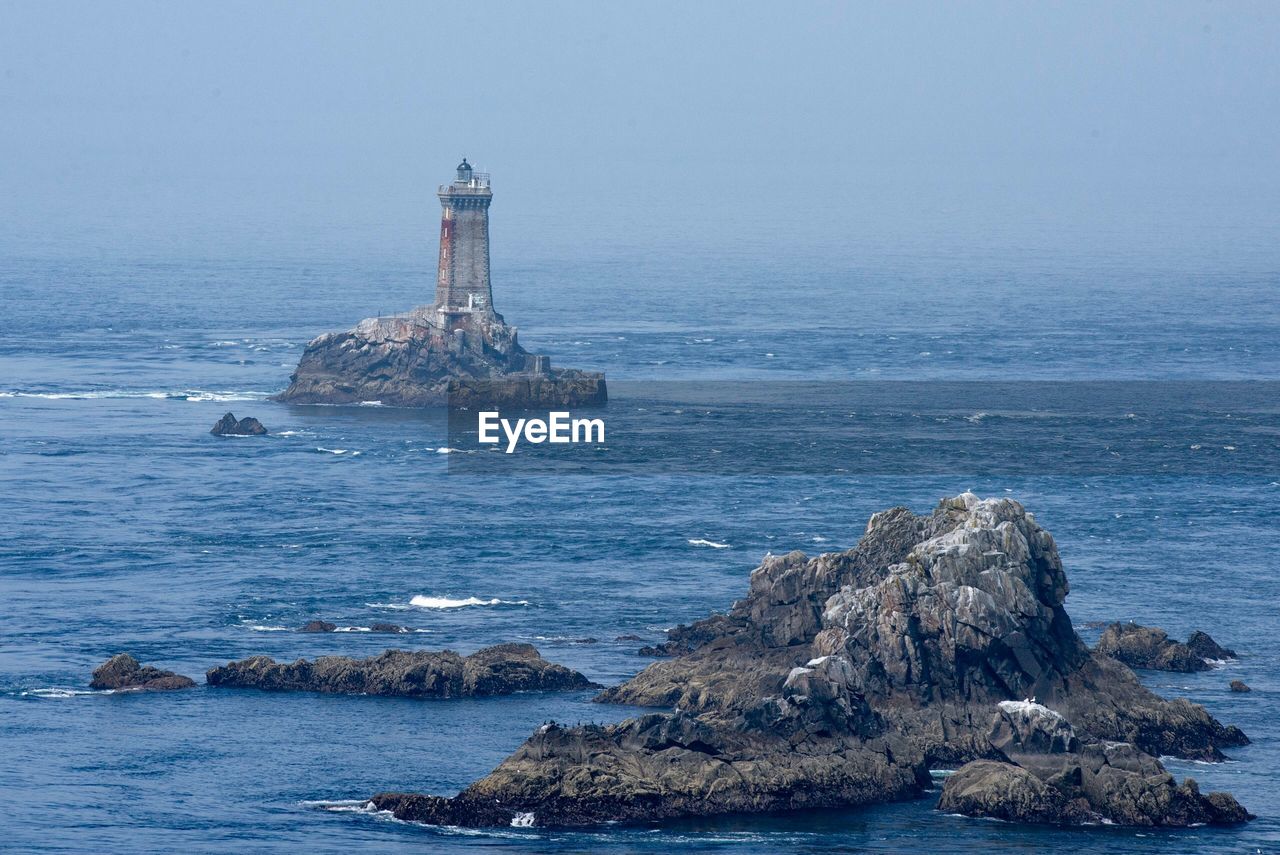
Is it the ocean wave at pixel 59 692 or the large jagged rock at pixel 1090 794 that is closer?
the large jagged rock at pixel 1090 794

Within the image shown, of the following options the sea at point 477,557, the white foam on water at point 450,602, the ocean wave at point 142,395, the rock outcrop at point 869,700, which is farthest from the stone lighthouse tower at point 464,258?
the rock outcrop at point 869,700

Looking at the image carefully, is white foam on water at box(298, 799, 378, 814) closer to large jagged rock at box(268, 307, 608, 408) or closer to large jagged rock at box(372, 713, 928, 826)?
large jagged rock at box(372, 713, 928, 826)

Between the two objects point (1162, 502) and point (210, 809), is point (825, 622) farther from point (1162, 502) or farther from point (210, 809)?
point (1162, 502)

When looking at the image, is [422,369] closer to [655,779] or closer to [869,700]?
[869,700]

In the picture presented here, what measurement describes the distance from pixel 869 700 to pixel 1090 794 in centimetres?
998

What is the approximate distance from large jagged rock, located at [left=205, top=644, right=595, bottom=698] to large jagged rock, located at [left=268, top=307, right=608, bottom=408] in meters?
85.0

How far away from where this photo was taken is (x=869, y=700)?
80438 mm

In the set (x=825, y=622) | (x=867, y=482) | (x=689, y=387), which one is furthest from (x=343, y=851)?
(x=689, y=387)

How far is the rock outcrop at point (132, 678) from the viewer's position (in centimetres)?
8988

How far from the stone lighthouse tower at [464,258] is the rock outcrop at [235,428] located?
21796 millimetres

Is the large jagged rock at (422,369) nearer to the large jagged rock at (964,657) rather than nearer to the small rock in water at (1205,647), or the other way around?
the small rock in water at (1205,647)

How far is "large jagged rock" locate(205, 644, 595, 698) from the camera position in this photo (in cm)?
8888

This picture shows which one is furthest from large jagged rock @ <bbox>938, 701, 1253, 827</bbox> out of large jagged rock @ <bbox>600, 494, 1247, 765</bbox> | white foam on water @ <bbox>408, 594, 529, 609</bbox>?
white foam on water @ <bbox>408, 594, 529, 609</bbox>

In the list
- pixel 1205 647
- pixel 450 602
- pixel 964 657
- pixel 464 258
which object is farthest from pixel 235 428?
pixel 964 657
